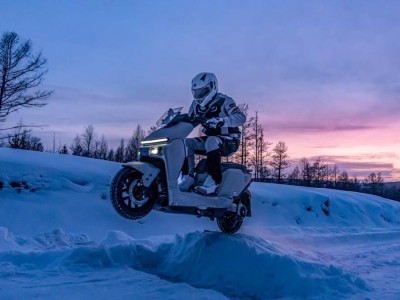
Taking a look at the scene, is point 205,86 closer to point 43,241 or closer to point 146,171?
point 146,171

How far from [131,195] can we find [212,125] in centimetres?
158

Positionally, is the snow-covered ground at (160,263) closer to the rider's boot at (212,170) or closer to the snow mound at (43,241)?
the snow mound at (43,241)

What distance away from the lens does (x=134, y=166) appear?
509 cm

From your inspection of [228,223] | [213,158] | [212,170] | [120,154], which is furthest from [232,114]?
[120,154]

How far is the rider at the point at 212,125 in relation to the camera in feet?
19.6

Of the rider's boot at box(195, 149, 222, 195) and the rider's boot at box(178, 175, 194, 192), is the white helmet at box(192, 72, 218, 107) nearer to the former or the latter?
the rider's boot at box(195, 149, 222, 195)

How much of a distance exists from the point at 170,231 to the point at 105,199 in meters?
1.92

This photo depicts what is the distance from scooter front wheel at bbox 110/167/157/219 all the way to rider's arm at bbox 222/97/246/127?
62.3 inches

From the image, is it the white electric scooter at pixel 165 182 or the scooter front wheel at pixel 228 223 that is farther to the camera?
the scooter front wheel at pixel 228 223

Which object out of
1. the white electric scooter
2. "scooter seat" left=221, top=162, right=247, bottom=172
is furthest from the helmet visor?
"scooter seat" left=221, top=162, right=247, bottom=172

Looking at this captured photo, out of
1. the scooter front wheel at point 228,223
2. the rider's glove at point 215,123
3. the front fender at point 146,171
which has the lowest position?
the scooter front wheel at point 228,223

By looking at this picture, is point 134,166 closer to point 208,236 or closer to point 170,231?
point 208,236

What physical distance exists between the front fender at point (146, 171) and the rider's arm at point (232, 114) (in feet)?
4.75

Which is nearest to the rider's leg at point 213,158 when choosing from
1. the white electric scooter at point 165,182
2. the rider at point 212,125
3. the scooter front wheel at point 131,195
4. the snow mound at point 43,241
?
the rider at point 212,125
